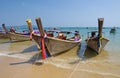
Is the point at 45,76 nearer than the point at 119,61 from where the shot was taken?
Yes

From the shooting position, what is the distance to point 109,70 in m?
7.15

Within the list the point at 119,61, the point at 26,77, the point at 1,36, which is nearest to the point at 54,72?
the point at 26,77

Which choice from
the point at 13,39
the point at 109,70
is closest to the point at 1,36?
the point at 13,39

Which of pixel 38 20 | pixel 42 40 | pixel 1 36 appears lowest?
pixel 1 36

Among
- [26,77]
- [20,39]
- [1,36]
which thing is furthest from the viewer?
[1,36]

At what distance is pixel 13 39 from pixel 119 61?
1490 centimetres

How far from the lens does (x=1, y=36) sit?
25344mm

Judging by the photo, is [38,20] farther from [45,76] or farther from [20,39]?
[20,39]

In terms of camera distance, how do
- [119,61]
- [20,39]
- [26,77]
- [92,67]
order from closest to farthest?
[26,77] → [92,67] → [119,61] → [20,39]

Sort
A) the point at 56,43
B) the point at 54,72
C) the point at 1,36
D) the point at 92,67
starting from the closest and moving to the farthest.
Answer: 1. the point at 54,72
2. the point at 92,67
3. the point at 56,43
4. the point at 1,36

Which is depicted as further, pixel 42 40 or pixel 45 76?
pixel 42 40

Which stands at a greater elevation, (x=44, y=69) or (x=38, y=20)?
(x=38, y=20)

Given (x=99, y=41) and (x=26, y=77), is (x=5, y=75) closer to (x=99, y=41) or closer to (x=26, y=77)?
(x=26, y=77)

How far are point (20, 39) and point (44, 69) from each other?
13226 millimetres
